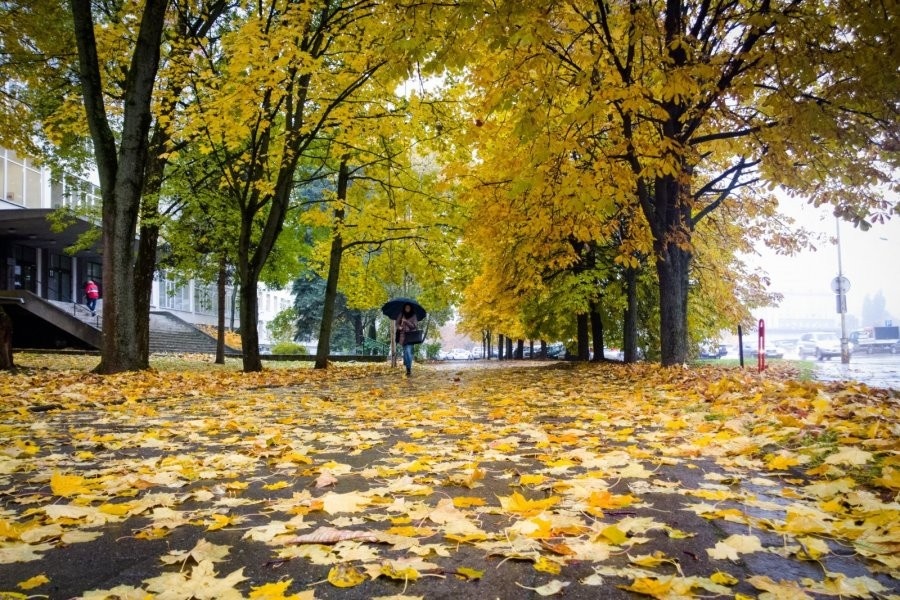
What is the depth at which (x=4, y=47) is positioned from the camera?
43.7 feet

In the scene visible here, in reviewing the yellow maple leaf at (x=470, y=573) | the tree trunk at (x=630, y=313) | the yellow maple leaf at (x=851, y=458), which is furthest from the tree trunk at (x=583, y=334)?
the yellow maple leaf at (x=470, y=573)

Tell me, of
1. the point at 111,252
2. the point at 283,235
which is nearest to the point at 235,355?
the point at 283,235

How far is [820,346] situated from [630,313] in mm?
21787

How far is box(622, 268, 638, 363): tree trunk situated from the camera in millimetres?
16281

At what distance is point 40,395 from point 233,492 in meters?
5.94

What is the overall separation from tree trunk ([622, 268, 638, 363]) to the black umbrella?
6.05 meters

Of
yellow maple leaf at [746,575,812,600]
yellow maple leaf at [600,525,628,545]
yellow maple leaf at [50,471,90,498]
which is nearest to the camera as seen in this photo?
yellow maple leaf at [746,575,812,600]

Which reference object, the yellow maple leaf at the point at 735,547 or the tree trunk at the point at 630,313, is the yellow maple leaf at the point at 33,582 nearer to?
the yellow maple leaf at the point at 735,547

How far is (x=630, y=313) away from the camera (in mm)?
16766

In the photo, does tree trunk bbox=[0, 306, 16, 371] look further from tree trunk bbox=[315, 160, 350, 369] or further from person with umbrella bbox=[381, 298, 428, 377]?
person with umbrella bbox=[381, 298, 428, 377]

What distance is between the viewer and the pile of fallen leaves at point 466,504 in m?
2.01

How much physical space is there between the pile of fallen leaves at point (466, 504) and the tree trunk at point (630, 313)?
10489 millimetres

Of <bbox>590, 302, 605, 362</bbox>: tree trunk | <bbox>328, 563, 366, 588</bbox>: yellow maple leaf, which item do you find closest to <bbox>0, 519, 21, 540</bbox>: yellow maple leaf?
<bbox>328, 563, 366, 588</bbox>: yellow maple leaf

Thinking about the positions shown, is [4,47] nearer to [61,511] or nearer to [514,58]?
[514,58]
